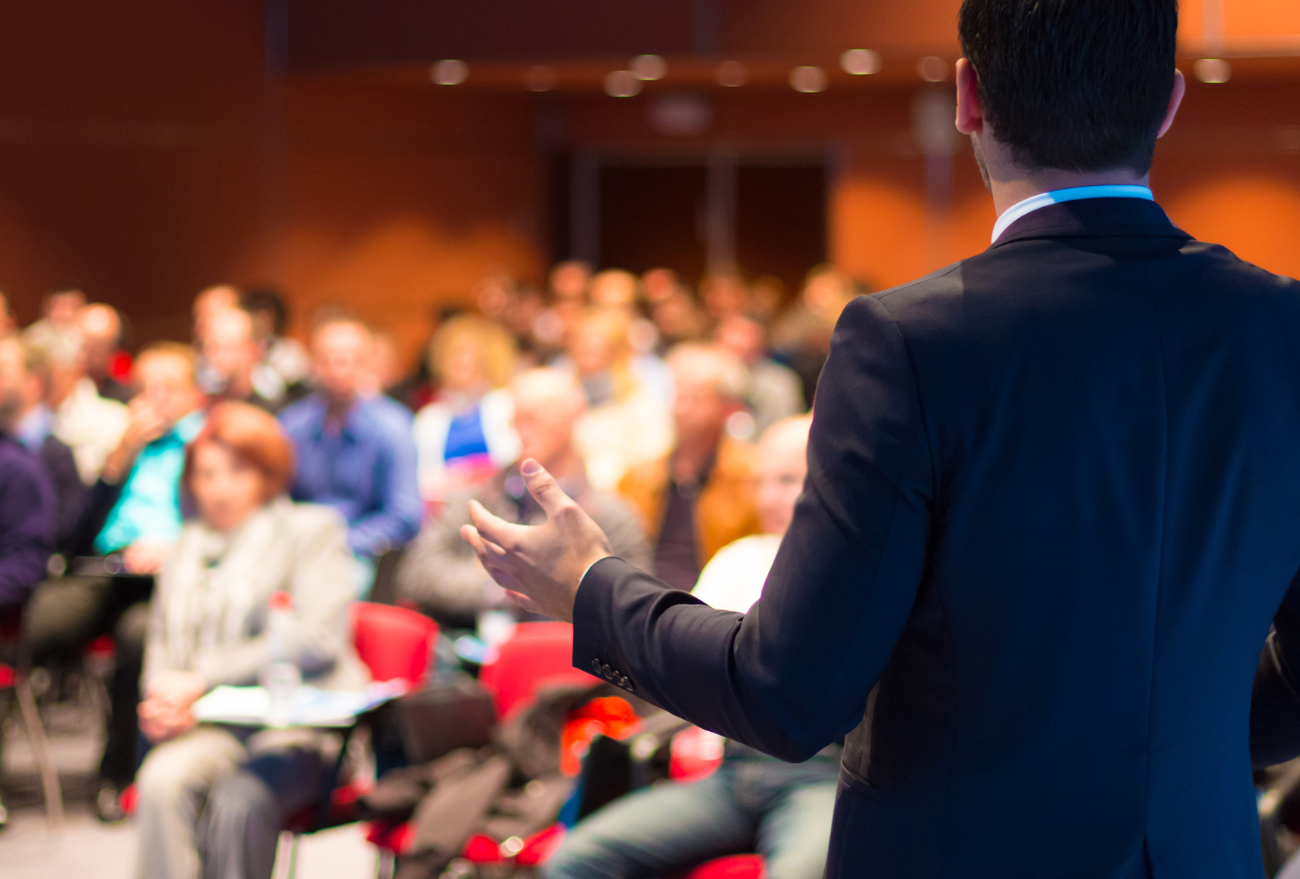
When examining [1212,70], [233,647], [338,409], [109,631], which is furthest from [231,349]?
[1212,70]

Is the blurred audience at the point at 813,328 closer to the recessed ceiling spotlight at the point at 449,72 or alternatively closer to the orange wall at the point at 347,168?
the orange wall at the point at 347,168

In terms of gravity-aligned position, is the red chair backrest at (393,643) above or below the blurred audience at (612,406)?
below

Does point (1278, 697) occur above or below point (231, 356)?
above

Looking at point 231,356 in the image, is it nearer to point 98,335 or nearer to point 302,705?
point 98,335

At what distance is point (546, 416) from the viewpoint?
167 inches

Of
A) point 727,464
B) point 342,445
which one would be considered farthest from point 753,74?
point 727,464

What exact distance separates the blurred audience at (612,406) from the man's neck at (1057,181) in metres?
4.00

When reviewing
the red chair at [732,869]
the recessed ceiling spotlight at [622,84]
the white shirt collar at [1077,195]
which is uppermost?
the recessed ceiling spotlight at [622,84]

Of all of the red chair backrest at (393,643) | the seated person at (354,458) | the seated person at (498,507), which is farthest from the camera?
the seated person at (354,458)

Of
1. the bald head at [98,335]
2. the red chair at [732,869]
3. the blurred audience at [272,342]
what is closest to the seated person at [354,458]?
the blurred audience at [272,342]

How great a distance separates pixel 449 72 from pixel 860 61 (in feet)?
9.76

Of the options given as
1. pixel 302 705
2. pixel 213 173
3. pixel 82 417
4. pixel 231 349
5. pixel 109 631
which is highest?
pixel 213 173

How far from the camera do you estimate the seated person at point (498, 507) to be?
166 inches

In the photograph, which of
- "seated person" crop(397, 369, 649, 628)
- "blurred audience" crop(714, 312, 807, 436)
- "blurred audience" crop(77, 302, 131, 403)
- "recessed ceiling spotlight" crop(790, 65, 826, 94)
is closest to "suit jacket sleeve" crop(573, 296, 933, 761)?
"seated person" crop(397, 369, 649, 628)
